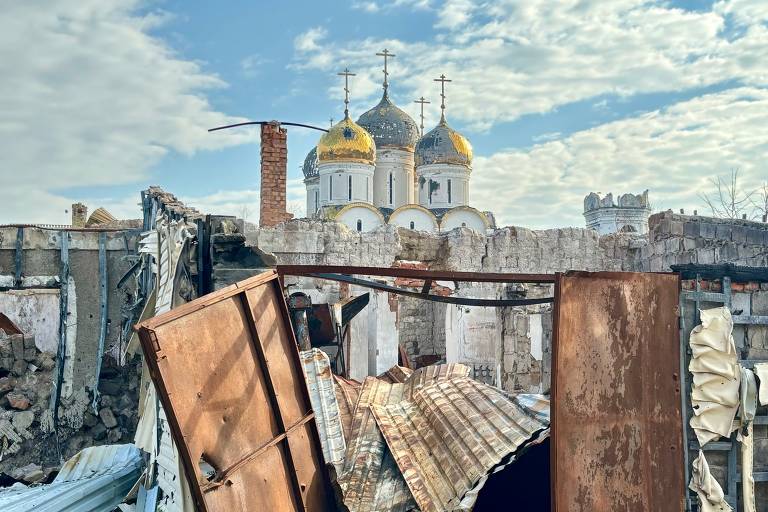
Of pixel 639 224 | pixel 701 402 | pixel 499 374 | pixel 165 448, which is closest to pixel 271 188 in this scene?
pixel 499 374

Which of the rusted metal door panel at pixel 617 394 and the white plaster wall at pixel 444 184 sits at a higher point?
the white plaster wall at pixel 444 184

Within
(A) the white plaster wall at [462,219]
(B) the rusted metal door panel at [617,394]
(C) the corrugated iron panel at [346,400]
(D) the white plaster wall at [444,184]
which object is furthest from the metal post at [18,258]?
(D) the white plaster wall at [444,184]

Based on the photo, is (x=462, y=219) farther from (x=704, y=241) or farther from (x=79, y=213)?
(x=704, y=241)

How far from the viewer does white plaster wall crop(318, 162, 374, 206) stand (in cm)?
2759

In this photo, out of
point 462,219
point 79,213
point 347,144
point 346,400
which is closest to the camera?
point 346,400

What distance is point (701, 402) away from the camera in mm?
3994

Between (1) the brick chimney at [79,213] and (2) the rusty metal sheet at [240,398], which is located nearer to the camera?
(2) the rusty metal sheet at [240,398]

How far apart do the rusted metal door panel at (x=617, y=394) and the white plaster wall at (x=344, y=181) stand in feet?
77.5

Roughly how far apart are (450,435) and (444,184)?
26.4 m

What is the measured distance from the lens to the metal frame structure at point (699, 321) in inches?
157

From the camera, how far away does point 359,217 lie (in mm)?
26016

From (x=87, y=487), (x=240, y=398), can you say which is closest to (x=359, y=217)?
(x=87, y=487)

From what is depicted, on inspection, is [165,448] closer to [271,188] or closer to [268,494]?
[268,494]

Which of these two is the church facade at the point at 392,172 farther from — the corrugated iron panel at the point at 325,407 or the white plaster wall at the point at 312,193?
the corrugated iron panel at the point at 325,407
